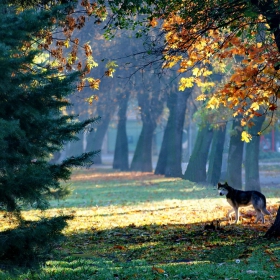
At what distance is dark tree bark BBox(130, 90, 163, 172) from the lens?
46875mm

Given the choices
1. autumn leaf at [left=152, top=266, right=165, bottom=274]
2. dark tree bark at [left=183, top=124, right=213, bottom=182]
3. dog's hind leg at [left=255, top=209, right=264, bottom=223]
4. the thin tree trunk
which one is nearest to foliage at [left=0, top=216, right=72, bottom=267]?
autumn leaf at [left=152, top=266, right=165, bottom=274]

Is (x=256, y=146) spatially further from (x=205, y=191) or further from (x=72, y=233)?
(x=72, y=233)

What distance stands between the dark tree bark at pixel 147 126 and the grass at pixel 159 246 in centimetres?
2066

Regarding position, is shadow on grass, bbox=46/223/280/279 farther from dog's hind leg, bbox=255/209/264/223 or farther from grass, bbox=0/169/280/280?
dog's hind leg, bbox=255/209/264/223

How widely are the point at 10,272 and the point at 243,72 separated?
731 centimetres

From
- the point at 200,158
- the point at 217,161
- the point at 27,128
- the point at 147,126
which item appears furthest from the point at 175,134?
the point at 27,128

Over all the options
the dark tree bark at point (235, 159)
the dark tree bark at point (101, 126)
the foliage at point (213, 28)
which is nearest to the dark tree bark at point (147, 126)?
the dark tree bark at point (101, 126)

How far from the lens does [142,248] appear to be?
13.5 meters

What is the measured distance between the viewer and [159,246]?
1362 cm

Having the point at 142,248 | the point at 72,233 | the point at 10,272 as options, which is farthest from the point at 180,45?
the point at 10,272

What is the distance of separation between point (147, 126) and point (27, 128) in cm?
3934

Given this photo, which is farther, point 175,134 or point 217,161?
point 175,134

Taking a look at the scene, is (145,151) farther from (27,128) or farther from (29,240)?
(29,240)

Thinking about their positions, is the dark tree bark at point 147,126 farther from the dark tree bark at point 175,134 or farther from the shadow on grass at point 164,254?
the shadow on grass at point 164,254
